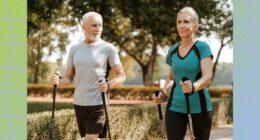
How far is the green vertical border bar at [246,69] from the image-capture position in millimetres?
3145

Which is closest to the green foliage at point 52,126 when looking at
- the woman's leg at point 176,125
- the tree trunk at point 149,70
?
the woman's leg at point 176,125

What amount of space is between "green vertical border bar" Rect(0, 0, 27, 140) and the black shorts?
574mm

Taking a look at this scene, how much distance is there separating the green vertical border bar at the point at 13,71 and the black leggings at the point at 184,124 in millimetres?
938

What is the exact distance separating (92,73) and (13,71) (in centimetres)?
64

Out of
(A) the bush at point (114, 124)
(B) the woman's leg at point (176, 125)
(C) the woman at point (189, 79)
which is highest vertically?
(C) the woman at point (189, 79)

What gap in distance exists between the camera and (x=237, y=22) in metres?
3.17

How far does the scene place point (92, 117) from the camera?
12.6ft

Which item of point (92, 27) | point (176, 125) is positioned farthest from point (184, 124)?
point (92, 27)

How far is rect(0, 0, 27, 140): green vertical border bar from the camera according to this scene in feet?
11.0

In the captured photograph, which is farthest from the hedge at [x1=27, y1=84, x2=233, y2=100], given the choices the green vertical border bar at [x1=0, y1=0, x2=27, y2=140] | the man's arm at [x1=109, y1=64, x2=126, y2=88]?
the green vertical border bar at [x1=0, y1=0, x2=27, y2=140]

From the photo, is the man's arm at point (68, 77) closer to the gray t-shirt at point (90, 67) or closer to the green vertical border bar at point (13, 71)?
the gray t-shirt at point (90, 67)

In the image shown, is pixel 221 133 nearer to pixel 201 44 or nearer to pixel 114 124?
pixel 114 124

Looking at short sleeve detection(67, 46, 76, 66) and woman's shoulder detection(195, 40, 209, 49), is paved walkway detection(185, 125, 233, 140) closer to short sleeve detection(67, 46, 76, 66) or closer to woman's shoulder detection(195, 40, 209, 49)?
short sleeve detection(67, 46, 76, 66)

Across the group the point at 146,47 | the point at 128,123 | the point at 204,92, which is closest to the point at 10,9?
the point at 204,92
